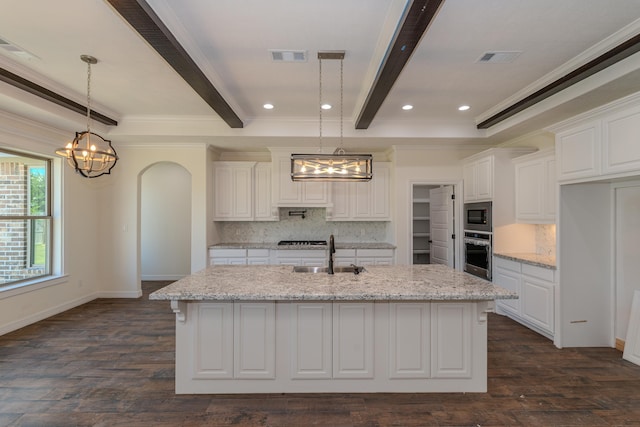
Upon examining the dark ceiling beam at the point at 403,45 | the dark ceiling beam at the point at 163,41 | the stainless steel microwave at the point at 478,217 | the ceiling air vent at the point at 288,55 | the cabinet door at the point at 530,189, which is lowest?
the stainless steel microwave at the point at 478,217

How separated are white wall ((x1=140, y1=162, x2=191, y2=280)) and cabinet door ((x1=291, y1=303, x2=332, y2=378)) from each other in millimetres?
4911

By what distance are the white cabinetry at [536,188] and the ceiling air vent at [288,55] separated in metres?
3.20

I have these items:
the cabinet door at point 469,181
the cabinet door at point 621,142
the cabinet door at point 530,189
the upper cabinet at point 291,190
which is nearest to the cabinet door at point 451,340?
the cabinet door at point 621,142

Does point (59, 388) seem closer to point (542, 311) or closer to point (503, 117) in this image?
point (542, 311)

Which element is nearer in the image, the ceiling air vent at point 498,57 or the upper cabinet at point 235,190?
the ceiling air vent at point 498,57

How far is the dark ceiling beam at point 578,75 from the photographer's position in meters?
2.46

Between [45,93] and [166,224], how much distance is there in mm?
3660

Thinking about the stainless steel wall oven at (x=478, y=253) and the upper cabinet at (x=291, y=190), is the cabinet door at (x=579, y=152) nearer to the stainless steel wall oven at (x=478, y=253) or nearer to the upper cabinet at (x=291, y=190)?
the stainless steel wall oven at (x=478, y=253)

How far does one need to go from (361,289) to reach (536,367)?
81.6 inches

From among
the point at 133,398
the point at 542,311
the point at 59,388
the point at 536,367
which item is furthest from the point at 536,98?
the point at 59,388

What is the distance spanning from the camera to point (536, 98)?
11.4 feet

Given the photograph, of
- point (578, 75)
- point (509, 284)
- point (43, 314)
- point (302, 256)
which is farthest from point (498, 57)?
point (43, 314)

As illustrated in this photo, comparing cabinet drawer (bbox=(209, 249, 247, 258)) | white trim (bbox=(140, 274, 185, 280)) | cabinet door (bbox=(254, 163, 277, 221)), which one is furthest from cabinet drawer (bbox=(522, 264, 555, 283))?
white trim (bbox=(140, 274, 185, 280))

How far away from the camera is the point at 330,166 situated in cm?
277
